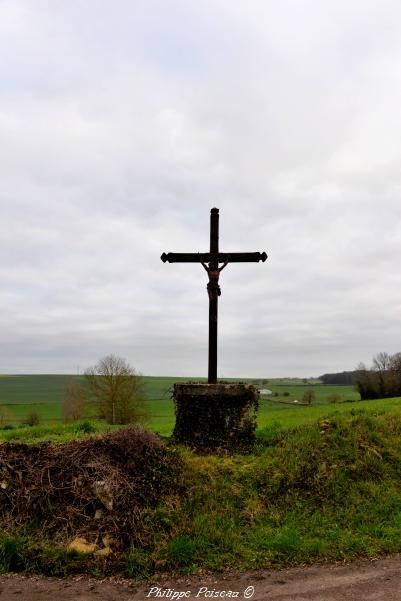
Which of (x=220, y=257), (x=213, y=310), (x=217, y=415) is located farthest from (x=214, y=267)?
(x=217, y=415)

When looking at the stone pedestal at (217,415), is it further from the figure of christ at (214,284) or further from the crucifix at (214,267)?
the figure of christ at (214,284)

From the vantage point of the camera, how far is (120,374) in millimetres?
42844

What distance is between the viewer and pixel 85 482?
696cm

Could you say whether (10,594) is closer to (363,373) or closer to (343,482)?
(343,482)

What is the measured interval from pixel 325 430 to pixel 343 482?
170cm

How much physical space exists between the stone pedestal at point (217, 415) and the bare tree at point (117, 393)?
105 ft

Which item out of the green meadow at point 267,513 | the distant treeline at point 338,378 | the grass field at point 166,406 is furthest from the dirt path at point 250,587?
the distant treeline at point 338,378

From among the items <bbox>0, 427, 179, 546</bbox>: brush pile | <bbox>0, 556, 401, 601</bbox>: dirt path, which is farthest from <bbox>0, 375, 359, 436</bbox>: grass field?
<bbox>0, 556, 401, 601</bbox>: dirt path

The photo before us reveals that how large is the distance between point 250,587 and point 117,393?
37975 millimetres

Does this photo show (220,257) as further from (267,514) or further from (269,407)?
(269,407)

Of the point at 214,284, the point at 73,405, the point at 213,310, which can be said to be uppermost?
the point at 214,284

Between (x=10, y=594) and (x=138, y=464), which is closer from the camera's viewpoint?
(x=10, y=594)

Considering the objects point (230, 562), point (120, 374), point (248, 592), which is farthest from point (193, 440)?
point (120, 374)

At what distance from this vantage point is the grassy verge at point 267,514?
5.74m
